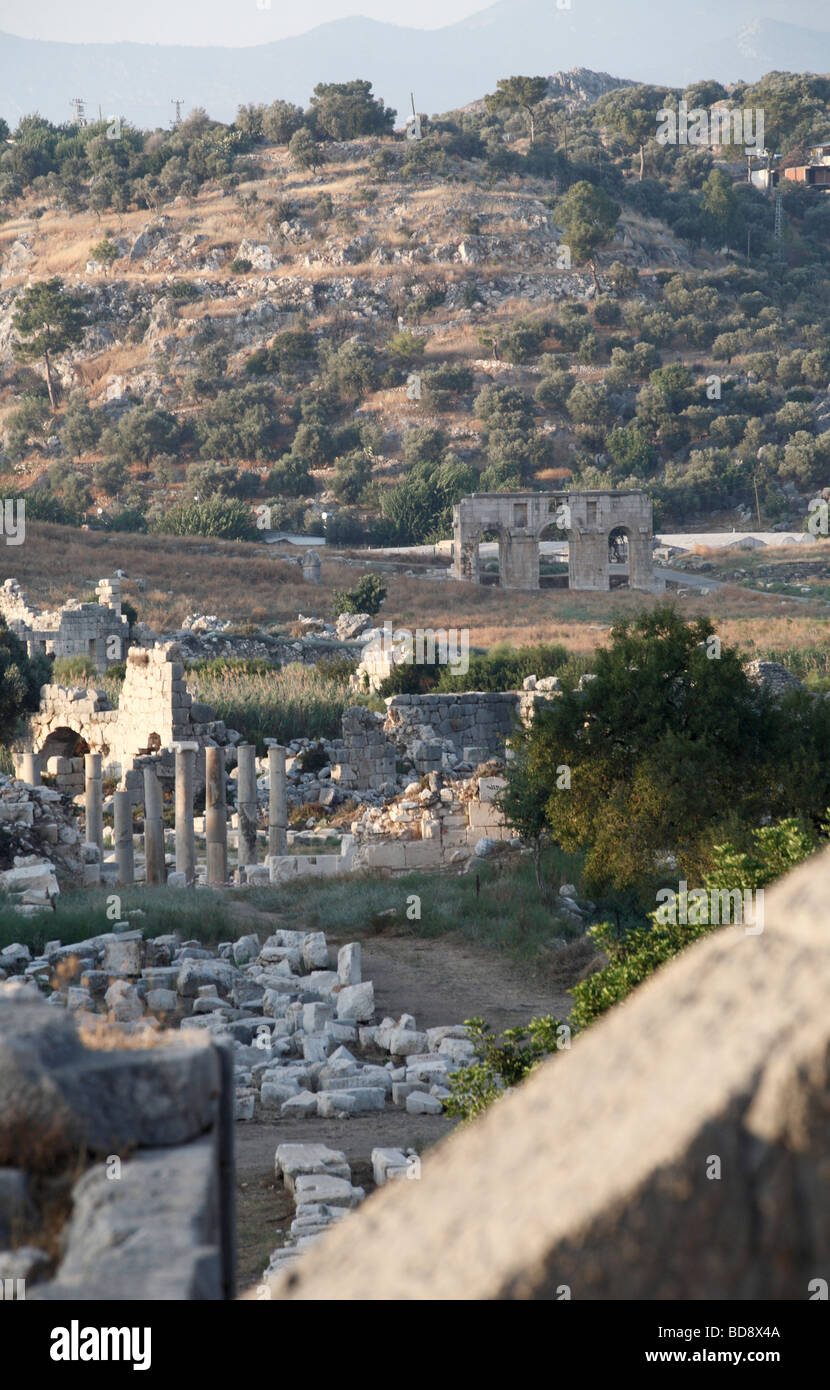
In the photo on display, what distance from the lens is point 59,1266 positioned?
2.70 meters

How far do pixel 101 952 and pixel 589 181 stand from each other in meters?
90.3

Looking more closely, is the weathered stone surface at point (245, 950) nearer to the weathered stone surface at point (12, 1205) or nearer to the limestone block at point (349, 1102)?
the limestone block at point (349, 1102)

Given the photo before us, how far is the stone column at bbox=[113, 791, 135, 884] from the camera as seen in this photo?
17422 millimetres

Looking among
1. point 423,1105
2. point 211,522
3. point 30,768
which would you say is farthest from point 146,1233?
point 211,522

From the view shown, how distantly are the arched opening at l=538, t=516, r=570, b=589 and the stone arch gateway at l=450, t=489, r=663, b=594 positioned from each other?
2.38 feet

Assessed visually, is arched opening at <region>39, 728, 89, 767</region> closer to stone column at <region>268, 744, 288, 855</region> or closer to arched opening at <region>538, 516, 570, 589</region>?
stone column at <region>268, 744, 288, 855</region>

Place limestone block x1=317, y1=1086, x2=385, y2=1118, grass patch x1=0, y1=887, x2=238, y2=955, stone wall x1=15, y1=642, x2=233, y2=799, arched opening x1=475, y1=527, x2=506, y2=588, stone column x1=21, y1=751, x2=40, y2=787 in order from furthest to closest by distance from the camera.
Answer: arched opening x1=475, y1=527, x2=506, y2=588 < stone wall x1=15, y1=642, x2=233, y2=799 < stone column x1=21, y1=751, x2=40, y2=787 < grass patch x1=0, y1=887, x2=238, y2=955 < limestone block x1=317, y1=1086, x2=385, y2=1118

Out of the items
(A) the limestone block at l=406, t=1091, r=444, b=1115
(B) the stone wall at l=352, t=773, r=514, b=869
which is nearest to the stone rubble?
(A) the limestone block at l=406, t=1091, r=444, b=1115

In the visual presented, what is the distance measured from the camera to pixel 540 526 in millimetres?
55438

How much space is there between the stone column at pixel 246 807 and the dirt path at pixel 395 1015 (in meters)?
4.26

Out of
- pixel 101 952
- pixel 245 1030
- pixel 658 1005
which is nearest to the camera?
pixel 658 1005

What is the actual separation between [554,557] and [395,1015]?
5250cm

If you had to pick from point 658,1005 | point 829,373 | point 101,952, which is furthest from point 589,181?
point 658,1005
